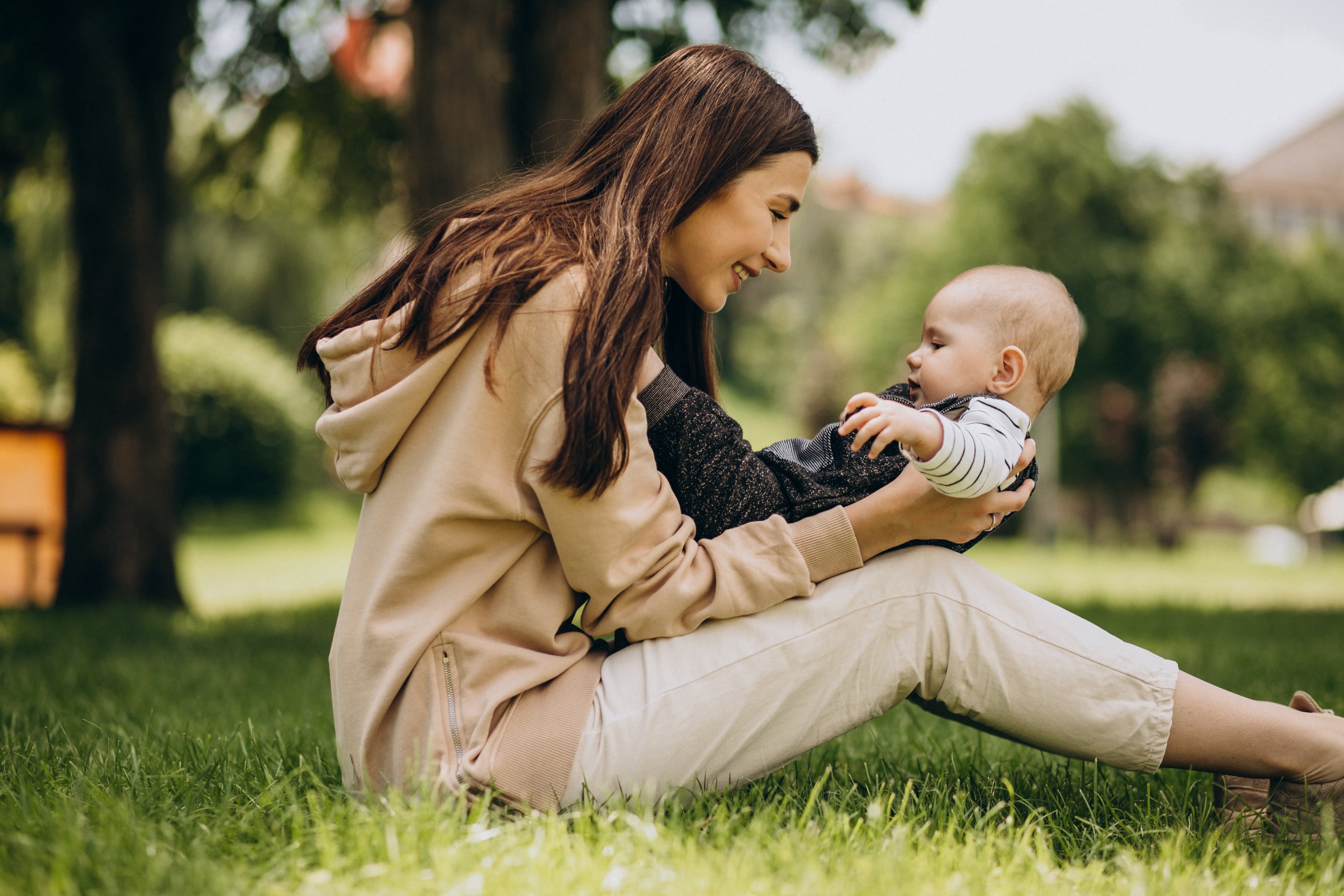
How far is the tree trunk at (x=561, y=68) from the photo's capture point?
559cm

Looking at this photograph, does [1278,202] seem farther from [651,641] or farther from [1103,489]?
[651,641]

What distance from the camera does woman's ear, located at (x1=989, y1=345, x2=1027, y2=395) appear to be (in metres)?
2.27

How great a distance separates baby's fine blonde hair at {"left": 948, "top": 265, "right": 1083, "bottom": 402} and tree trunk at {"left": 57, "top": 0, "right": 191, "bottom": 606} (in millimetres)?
6217

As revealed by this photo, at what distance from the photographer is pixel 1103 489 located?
102 feet

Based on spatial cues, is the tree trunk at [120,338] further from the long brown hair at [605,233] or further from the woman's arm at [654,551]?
the woman's arm at [654,551]

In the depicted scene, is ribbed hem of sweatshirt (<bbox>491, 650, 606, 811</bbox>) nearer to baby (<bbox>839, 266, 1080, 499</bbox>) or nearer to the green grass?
the green grass

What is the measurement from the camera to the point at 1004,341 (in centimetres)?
229

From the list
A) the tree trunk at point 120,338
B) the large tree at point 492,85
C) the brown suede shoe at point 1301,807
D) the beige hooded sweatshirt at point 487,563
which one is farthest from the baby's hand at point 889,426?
the tree trunk at point 120,338

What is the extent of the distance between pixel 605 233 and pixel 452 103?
148 inches

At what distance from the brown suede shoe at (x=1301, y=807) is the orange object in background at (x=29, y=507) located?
8.26 meters

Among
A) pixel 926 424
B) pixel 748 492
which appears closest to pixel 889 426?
pixel 926 424

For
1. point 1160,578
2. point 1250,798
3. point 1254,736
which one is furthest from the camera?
point 1160,578

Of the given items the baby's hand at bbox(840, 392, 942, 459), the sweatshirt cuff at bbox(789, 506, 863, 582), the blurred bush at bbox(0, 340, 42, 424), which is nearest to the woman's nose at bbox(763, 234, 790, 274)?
the baby's hand at bbox(840, 392, 942, 459)

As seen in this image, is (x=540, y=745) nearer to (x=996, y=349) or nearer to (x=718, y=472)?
(x=718, y=472)
